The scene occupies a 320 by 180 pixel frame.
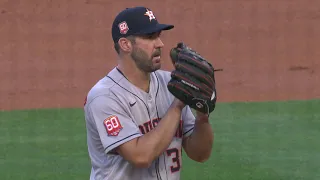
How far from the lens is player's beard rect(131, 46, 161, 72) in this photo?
311 cm

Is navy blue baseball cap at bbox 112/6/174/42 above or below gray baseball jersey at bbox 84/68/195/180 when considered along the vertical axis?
above

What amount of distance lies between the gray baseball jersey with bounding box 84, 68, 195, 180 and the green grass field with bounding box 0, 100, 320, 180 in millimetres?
3400

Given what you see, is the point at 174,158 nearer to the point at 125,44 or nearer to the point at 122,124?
the point at 122,124

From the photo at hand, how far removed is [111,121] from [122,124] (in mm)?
60

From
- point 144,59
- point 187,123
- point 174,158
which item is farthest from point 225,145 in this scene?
point 144,59

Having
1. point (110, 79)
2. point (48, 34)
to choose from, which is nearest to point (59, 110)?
point (48, 34)

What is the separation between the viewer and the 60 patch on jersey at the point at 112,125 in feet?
10.1

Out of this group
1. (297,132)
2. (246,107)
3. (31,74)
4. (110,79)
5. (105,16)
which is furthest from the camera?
(105,16)

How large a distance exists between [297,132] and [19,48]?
7465 mm

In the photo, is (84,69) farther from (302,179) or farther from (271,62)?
(302,179)

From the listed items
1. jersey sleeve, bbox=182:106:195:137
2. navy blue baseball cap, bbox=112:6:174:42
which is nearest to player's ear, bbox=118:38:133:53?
navy blue baseball cap, bbox=112:6:174:42

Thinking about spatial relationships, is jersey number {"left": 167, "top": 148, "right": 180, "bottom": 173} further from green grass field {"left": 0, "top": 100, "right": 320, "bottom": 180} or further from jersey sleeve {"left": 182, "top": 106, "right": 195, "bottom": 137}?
green grass field {"left": 0, "top": 100, "right": 320, "bottom": 180}

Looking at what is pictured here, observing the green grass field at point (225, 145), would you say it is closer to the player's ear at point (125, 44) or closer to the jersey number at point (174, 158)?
the jersey number at point (174, 158)

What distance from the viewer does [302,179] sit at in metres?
6.54
